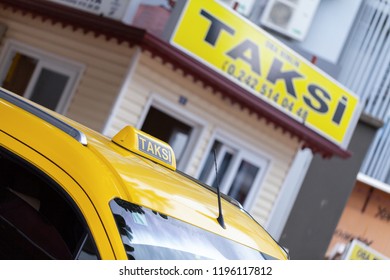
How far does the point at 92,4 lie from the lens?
1135 cm

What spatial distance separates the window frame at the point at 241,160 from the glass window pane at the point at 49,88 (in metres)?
2.87

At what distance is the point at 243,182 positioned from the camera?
513 inches

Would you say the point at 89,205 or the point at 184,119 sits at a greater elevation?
the point at 184,119

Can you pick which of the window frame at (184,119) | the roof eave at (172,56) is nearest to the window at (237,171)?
the window frame at (184,119)

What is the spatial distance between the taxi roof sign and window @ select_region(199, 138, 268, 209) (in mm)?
8770

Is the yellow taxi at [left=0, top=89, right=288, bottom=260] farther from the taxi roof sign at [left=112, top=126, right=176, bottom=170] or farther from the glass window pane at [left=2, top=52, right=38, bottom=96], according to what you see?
the glass window pane at [left=2, top=52, right=38, bottom=96]

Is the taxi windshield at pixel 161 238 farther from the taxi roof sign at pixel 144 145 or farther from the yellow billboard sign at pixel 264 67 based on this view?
the yellow billboard sign at pixel 264 67

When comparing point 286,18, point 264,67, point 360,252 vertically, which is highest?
point 286,18

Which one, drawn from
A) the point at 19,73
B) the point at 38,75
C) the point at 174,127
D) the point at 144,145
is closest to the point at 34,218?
the point at 144,145

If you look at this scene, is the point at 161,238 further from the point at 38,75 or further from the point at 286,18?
the point at 286,18

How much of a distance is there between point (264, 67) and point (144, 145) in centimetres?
812

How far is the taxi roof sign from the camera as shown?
3.46 metres

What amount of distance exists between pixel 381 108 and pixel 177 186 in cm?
3174

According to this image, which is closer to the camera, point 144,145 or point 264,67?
point 144,145
